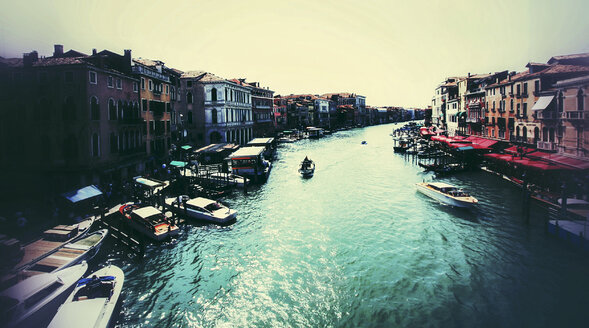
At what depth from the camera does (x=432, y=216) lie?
931 inches

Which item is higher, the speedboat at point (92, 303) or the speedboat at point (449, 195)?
the speedboat at point (449, 195)

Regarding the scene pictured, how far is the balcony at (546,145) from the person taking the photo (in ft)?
86.7

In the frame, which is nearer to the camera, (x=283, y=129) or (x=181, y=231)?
(x=181, y=231)

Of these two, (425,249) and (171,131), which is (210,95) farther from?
(425,249)

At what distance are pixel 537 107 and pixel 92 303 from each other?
3539cm

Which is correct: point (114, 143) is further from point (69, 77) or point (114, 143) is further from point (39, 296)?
point (39, 296)

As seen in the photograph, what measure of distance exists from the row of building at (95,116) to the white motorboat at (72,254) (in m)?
4.86

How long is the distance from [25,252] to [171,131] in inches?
1167

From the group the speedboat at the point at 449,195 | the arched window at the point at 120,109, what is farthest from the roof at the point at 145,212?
the speedboat at the point at 449,195

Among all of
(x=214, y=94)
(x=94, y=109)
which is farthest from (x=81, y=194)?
(x=214, y=94)

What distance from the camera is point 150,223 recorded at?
19953 mm

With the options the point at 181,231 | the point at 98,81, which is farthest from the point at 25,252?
the point at 98,81

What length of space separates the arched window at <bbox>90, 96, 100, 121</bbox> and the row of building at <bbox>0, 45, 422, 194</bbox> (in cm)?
→ 9

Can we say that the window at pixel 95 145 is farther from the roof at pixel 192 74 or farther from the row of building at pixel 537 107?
the row of building at pixel 537 107
